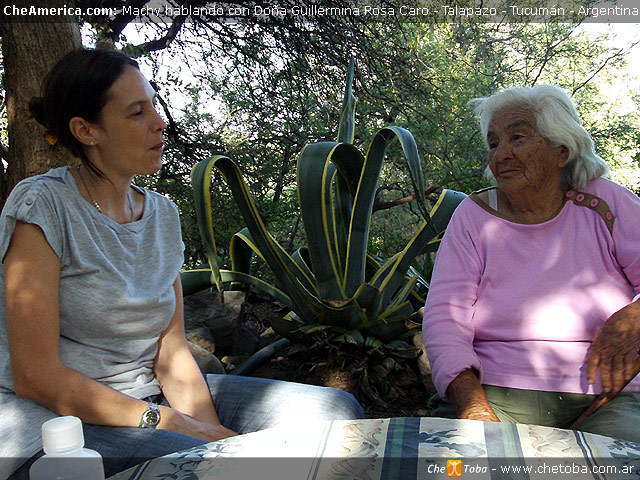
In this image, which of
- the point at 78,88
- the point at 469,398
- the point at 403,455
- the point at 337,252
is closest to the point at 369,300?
the point at 337,252

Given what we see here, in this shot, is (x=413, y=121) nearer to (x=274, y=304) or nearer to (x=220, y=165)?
(x=274, y=304)

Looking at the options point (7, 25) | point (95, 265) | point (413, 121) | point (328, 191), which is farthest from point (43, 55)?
point (413, 121)

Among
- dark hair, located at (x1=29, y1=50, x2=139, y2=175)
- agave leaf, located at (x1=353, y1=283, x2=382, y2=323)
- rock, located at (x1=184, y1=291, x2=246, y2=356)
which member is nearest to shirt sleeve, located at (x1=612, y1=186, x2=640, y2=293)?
agave leaf, located at (x1=353, y1=283, x2=382, y2=323)

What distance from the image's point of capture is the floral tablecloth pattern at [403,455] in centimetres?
80

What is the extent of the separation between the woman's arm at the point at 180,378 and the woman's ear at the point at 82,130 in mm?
453

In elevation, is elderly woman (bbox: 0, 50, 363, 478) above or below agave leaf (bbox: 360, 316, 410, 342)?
above

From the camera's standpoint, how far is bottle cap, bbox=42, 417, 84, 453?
2.32 feet

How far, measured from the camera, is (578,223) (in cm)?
178

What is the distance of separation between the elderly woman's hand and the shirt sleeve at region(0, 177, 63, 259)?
1407 mm

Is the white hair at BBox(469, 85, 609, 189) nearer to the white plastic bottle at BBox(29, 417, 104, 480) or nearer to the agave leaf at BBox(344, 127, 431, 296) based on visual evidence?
the agave leaf at BBox(344, 127, 431, 296)

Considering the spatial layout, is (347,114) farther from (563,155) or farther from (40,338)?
(40,338)

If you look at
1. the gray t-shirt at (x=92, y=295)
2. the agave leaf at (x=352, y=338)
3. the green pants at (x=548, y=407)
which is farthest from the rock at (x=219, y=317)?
the green pants at (x=548, y=407)

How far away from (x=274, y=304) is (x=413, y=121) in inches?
110

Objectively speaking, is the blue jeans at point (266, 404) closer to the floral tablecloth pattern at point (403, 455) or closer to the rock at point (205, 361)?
the floral tablecloth pattern at point (403, 455)
